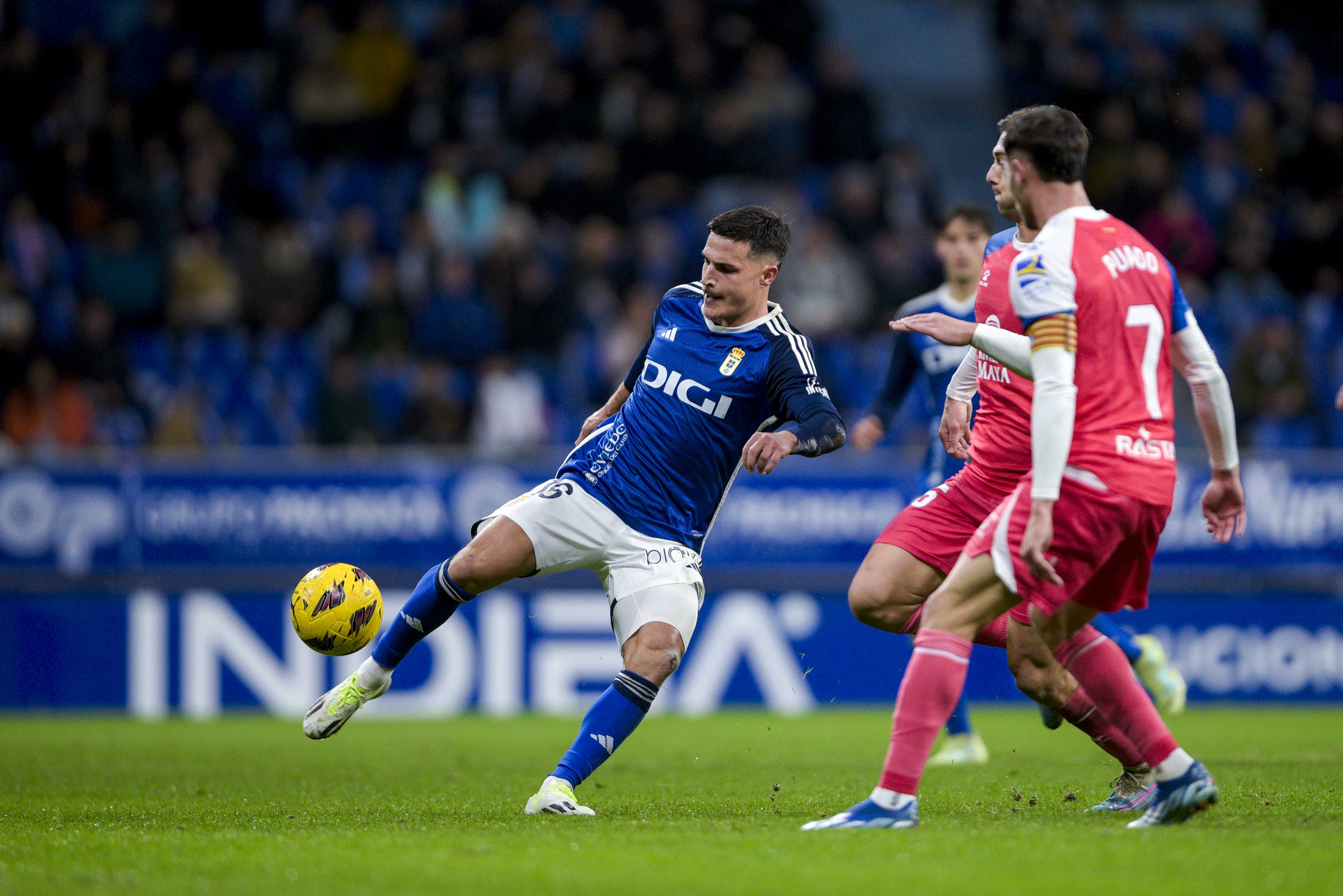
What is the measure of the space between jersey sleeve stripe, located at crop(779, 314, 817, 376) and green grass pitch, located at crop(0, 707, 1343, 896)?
5.50 ft

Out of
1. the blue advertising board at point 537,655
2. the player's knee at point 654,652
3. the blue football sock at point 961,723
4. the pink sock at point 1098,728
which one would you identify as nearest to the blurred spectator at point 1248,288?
the blue advertising board at point 537,655

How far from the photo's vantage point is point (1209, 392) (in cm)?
502

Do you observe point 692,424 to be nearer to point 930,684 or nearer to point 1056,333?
point 930,684

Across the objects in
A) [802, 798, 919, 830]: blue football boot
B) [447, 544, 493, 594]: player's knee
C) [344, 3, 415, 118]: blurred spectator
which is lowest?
[802, 798, 919, 830]: blue football boot

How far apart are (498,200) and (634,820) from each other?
1064 cm

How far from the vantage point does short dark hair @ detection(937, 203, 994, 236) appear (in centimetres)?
829

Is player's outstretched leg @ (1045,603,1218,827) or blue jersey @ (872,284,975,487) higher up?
blue jersey @ (872,284,975,487)

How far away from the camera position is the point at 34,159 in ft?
49.5

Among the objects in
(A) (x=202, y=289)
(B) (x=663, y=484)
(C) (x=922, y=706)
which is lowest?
(C) (x=922, y=706)

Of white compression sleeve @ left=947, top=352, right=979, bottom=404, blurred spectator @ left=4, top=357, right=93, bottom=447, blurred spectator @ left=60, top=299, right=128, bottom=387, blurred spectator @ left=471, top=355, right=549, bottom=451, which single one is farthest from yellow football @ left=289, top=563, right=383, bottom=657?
blurred spectator @ left=60, top=299, right=128, bottom=387

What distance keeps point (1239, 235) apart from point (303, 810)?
12.4 metres

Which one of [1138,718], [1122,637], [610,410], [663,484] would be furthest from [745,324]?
[1122,637]

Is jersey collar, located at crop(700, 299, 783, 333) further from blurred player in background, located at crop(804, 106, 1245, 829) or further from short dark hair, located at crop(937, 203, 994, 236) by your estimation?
short dark hair, located at crop(937, 203, 994, 236)

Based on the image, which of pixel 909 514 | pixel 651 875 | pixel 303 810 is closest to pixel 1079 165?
pixel 909 514
